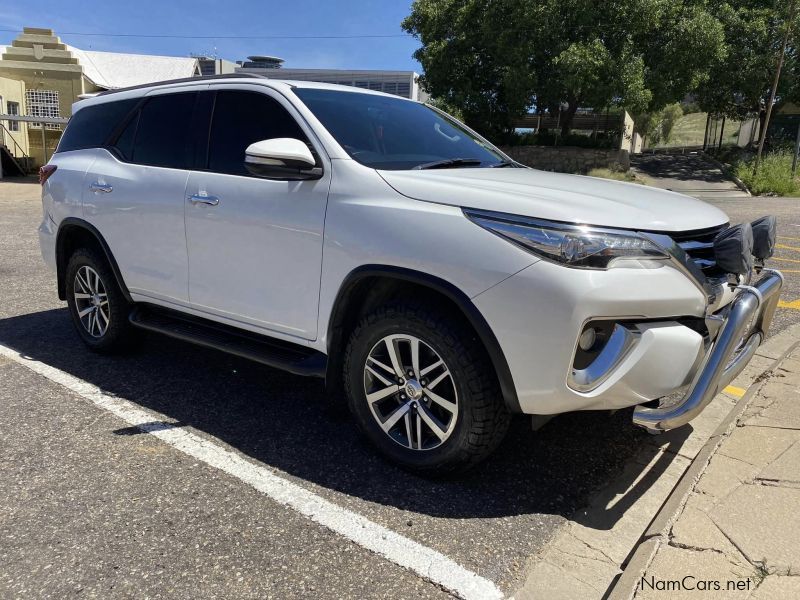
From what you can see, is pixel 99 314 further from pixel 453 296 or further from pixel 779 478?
pixel 779 478

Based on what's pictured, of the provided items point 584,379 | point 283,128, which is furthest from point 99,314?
point 584,379

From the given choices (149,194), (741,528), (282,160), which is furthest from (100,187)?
(741,528)

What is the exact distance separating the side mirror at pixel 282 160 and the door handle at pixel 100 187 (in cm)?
168

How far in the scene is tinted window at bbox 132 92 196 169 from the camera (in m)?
→ 4.02

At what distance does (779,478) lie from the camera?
2.96 meters

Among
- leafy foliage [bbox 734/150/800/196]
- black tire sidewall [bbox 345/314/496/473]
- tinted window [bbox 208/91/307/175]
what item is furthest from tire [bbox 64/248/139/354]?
leafy foliage [bbox 734/150/800/196]

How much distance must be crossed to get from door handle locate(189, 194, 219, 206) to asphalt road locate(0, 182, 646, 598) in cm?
124

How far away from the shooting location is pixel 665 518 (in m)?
2.64

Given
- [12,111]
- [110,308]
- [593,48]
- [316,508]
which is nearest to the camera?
[316,508]

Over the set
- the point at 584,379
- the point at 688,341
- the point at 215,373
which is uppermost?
the point at 688,341

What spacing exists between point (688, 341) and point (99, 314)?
399cm

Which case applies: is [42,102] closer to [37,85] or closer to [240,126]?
[37,85]

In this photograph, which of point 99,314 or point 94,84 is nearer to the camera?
point 99,314

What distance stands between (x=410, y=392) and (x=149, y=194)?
2256mm
